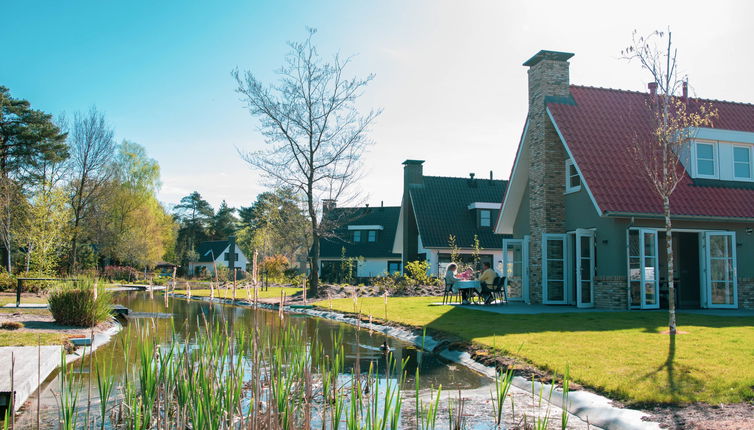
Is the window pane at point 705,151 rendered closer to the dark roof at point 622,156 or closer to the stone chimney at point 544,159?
the dark roof at point 622,156

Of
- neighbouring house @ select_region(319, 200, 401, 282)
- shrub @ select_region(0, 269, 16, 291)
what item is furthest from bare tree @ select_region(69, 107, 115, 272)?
neighbouring house @ select_region(319, 200, 401, 282)

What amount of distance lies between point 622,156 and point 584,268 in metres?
3.41

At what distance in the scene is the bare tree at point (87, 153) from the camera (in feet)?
108

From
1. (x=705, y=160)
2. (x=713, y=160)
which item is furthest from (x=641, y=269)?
(x=713, y=160)

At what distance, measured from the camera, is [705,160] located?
17391 millimetres

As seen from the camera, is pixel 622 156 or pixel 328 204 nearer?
pixel 622 156

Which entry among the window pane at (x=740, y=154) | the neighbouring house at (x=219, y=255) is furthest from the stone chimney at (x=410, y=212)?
the neighbouring house at (x=219, y=255)

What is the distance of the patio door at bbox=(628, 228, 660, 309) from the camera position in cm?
1517

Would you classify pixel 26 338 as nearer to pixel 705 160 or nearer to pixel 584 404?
pixel 584 404

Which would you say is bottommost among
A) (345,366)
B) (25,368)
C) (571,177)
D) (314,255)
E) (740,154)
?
(345,366)

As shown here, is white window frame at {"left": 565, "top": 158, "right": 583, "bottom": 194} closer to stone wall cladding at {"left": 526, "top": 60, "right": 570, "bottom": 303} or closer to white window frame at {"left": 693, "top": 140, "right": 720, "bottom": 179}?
stone wall cladding at {"left": 526, "top": 60, "right": 570, "bottom": 303}

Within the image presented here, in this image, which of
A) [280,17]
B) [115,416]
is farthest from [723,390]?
[280,17]

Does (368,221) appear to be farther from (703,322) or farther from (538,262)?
(703,322)

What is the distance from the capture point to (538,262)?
17.4 m
